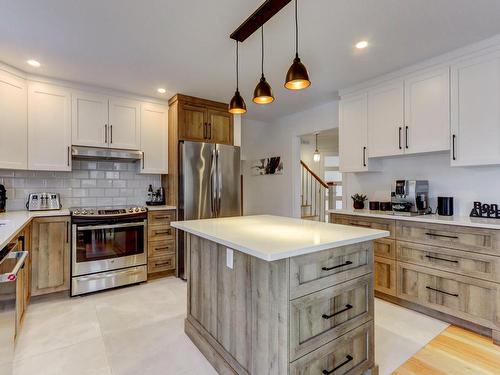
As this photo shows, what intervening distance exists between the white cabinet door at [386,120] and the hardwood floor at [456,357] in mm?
1823

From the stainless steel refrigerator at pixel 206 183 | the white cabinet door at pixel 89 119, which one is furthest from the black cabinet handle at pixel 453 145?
the white cabinet door at pixel 89 119

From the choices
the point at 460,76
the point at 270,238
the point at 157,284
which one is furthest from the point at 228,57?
the point at 157,284

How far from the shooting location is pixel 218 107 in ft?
13.5

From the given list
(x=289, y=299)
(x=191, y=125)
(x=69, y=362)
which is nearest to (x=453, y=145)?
(x=289, y=299)

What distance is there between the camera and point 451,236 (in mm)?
2350

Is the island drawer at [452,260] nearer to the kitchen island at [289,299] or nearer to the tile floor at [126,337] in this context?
the tile floor at [126,337]

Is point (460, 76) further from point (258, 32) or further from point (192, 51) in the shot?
point (192, 51)

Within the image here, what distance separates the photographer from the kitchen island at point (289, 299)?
4.40 feet

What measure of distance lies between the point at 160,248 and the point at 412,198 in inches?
123

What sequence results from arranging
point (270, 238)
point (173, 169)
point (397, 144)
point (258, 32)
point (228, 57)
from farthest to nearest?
point (173, 169), point (397, 144), point (228, 57), point (258, 32), point (270, 238)

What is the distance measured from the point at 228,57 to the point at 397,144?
2084 mm

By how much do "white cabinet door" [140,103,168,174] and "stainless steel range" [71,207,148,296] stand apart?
77cm

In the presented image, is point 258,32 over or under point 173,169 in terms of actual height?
over

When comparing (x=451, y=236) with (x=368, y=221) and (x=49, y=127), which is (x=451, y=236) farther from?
(x=49, y=127)
